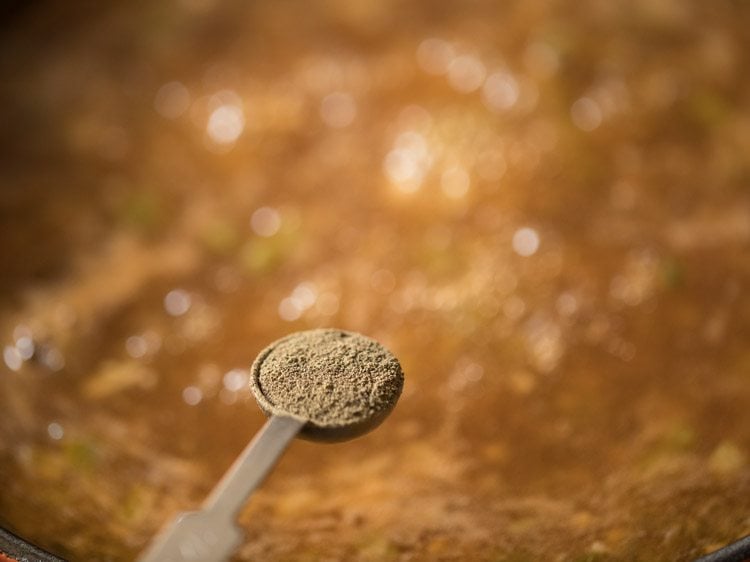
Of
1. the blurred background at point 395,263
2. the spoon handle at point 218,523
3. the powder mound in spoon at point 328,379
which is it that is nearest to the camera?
the spoon handle at point 218,523

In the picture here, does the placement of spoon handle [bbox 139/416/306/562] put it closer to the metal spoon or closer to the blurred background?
the metal spoon

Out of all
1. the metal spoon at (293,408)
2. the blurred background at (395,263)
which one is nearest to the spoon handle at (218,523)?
the metal spoon at (293,408)

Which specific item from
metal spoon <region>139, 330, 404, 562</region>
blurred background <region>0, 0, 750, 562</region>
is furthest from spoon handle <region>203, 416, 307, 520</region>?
blurred background <region>0, 0, 750, 562</region>

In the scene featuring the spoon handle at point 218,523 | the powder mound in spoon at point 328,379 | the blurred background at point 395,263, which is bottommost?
the spoon handle at point 218,523

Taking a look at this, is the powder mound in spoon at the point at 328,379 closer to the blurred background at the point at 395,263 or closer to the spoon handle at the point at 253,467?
the spoon handle at the point at 253,467

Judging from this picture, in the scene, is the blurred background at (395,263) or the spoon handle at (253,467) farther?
the blurred background at (395,263)

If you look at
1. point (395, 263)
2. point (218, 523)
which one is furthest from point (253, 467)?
point (395, 263)

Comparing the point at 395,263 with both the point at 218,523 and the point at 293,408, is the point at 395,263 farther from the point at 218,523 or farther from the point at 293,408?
the point at 218,523
